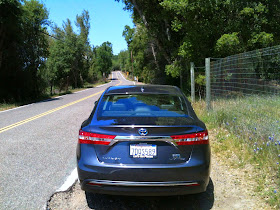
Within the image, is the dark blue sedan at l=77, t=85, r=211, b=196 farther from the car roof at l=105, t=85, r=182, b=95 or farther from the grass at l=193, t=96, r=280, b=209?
the grass at l=193, t=96, r=280, b=209

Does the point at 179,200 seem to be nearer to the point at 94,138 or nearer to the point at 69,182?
the point at 94,138

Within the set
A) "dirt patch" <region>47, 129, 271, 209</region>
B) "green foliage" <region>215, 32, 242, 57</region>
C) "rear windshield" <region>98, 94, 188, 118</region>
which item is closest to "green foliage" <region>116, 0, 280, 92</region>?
"green foliage" <region>215, 32, 242, 57</region>

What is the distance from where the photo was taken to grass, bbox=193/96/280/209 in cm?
393

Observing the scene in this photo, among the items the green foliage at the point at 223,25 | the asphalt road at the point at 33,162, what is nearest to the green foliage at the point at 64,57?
the green foliage at the point at 223,25

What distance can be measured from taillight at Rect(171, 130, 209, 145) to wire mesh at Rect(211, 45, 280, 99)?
260 centimetres

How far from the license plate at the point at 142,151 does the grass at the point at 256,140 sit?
1.73 metres

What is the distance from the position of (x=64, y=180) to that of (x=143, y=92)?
1968mm

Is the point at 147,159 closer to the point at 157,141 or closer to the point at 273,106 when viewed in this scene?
the point at 157,141

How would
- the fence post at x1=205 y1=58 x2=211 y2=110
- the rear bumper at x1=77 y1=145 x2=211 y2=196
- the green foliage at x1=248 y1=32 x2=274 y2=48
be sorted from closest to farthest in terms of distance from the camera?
the rear bumper at x1=77 y1=145 x2=211 y2=196 < the fence post at x1=205 y1=58 x2=211 y2=110 < the green foliage at x1=248 y1=32 x2=274 y2=48

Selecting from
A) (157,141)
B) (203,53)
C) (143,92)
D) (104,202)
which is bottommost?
(104,202)

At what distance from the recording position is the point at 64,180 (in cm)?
428

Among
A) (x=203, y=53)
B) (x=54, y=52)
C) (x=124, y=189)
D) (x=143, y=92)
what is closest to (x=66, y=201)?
(x=124, y=189)

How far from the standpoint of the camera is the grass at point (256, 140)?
12.9ft

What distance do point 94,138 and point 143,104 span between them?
1163mm
